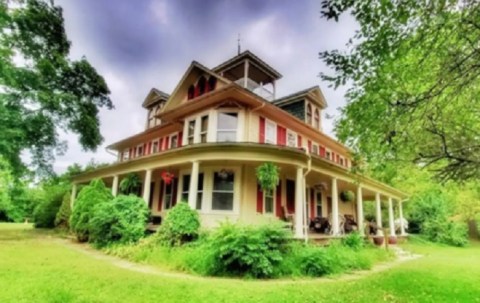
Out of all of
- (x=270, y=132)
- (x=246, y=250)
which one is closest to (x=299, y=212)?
(x=246, y=250)

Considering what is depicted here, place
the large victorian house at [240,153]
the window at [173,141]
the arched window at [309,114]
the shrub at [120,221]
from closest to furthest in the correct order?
the large victorian house at [240,153] < the shrub at [120,221] < the window at [173,141] < the arched window at [309,114]

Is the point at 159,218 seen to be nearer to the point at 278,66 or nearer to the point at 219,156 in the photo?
the point at 219,156

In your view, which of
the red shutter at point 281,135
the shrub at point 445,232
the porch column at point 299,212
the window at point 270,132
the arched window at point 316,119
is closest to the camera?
the porch column at point 299,212

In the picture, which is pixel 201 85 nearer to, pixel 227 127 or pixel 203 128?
pixel 203 128

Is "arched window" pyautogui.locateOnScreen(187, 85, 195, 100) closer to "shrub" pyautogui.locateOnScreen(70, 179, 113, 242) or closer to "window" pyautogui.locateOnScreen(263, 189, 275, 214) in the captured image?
"shrub" pyautogui.locateOnScreen(70, 179, 113, 242)

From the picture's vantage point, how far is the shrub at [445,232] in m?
23.3

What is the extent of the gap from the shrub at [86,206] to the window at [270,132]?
8.49 meters

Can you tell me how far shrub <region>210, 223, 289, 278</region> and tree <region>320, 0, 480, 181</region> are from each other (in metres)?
3.70

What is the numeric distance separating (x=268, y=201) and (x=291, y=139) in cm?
408

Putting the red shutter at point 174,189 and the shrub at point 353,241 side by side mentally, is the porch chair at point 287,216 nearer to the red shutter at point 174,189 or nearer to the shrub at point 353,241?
the shrub at point 353,241

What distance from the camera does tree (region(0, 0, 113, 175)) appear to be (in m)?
15.5

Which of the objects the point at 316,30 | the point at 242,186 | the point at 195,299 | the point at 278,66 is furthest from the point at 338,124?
the point at 278,66

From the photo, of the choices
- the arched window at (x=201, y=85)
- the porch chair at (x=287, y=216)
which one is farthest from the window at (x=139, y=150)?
the porch chair at (x=287, y=216)

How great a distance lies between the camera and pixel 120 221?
40.3 feet
